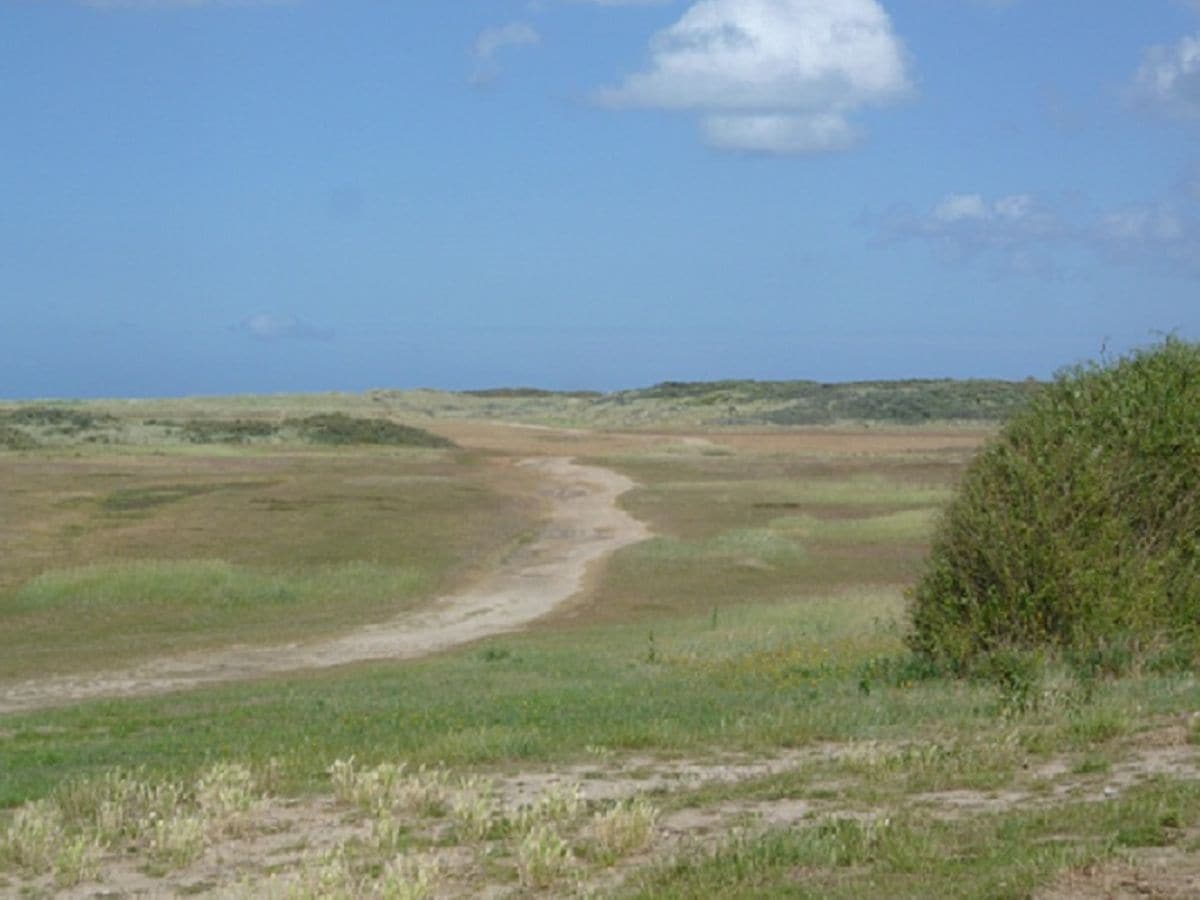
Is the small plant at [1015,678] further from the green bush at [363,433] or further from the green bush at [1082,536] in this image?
the green bush at [363,433]

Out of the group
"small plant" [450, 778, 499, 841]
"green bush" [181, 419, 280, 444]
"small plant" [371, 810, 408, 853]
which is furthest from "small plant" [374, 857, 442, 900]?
"green bush" [181, 419, 280, 444]

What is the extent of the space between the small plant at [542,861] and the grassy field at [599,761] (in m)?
0.02

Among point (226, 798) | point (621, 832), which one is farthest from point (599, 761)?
point (621, 832)

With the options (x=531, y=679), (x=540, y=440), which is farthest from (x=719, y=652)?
(x=540, y=440)

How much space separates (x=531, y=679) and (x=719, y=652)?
3.37 m

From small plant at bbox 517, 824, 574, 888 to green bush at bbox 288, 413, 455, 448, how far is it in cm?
9362

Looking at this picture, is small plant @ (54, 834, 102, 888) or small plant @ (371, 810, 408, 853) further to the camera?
small plant @ (371, 810, 408, 853)

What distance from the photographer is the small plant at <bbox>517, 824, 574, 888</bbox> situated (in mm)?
8812

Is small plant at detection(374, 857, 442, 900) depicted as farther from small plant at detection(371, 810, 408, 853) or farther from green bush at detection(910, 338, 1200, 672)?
green bush at detection(910, 338, 1200, 672)

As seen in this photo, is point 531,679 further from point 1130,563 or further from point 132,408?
point 132,408

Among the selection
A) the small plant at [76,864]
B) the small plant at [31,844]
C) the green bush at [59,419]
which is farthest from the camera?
the green bush at [59,419]

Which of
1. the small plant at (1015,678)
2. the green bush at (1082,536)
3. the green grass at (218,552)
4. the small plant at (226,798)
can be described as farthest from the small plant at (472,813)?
the green grass at (218,552)

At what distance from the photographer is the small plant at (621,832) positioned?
9344 mm

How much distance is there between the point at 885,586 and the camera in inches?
1407
